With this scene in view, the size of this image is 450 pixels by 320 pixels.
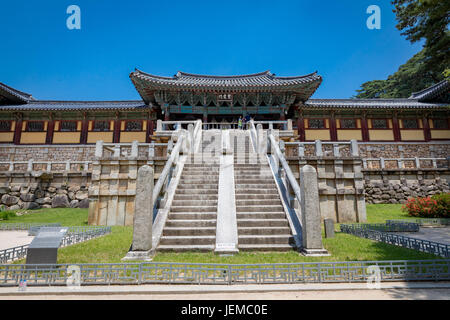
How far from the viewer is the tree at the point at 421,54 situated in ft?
27.6

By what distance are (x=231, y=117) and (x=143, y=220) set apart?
58.0 ft

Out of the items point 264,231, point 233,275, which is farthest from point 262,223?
point 233,275

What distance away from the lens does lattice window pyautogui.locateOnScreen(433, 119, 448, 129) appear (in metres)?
23.0

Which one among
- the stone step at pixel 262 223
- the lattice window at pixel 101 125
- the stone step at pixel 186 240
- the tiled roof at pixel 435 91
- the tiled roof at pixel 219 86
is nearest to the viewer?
the stone step at pixel 186 240

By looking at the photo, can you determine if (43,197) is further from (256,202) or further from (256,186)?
(256,202)

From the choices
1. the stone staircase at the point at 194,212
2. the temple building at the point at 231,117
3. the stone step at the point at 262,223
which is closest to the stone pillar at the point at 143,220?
the stone staircase at the point at 194,212

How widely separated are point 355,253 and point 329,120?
1947cm

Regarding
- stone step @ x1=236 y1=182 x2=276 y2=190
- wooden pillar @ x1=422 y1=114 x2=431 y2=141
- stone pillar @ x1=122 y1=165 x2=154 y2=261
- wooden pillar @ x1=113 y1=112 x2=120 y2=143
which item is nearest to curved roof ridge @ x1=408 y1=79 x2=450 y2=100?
wooden pillar @ x1=422 y1=114 x2=431 y2=141

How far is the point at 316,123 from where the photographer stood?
23.3 meters

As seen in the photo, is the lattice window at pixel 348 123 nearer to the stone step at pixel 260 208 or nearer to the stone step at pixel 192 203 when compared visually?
the stone step at pixel 260 208

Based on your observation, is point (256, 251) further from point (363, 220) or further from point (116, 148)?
point (116, 148)

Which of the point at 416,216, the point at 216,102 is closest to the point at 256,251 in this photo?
the point at 416,216

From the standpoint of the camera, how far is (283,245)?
22.1ft

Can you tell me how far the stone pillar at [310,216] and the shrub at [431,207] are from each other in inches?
371
